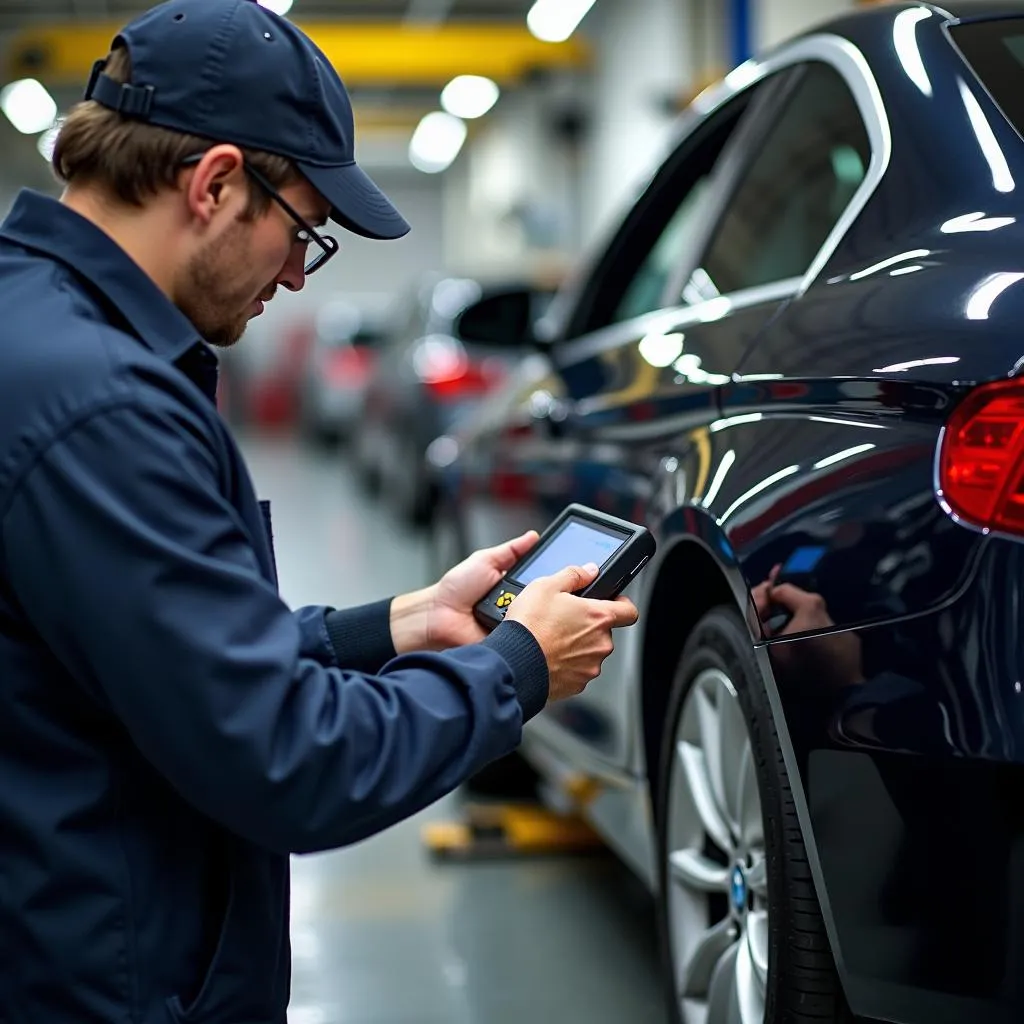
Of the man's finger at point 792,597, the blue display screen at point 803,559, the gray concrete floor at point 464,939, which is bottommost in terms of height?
the gray concrete floor at point 464,939

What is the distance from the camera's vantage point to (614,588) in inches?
68.6

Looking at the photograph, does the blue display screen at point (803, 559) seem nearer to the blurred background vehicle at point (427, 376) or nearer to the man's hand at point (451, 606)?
the man's hand at point (451, 606)

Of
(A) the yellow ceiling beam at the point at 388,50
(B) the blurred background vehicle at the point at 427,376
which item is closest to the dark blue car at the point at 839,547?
(B) the blurred background vehicle at the point at 427,376

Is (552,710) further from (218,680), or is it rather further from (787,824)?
(218,680)

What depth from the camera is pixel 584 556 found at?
5.98ft

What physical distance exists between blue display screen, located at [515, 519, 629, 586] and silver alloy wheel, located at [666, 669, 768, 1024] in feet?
1.08

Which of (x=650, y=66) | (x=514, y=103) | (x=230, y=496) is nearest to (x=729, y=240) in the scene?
(x=230, y=496)

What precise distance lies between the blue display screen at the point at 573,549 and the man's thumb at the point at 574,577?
53 millimetres

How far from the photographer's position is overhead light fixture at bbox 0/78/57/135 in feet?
66.9

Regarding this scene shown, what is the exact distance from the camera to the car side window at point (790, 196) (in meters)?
2.41

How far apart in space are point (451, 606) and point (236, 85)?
75 centimetres

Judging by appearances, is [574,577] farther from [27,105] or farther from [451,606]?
[27,105]

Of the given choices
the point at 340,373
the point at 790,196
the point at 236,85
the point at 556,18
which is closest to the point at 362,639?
the point at 236,85

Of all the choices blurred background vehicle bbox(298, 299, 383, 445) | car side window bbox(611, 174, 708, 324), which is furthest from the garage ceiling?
car side window bbox(611, 174, 708, 324)
